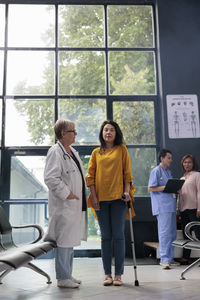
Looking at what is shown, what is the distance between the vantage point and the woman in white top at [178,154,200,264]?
3.96 metres

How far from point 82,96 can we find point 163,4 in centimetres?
189

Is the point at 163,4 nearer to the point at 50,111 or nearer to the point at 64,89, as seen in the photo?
the point at 64,89

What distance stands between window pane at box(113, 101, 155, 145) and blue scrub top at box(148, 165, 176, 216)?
4.11ft

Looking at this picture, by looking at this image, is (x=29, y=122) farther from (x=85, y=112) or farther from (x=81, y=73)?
(x=81, y=73)

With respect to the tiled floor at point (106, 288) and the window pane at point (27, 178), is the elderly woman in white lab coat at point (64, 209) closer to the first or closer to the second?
the tiled floor at point (106, 288)

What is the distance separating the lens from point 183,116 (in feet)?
16.9

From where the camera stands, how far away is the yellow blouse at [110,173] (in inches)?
107

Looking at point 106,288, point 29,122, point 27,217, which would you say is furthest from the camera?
point 29,122

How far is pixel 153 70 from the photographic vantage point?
539 centimetres

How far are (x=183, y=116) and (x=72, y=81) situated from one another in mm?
1733

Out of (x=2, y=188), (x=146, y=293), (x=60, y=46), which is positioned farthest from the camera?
(x=60, y=46)

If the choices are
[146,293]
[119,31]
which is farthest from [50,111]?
[146,293]

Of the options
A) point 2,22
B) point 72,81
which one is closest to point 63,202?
point 72,81

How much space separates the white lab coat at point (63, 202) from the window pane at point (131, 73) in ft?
9.23
